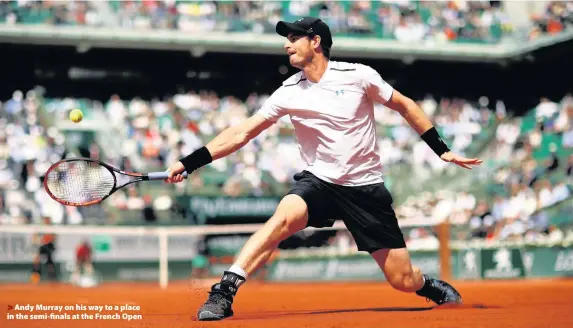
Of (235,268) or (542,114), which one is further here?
(542,114)

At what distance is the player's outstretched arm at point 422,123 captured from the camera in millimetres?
6328

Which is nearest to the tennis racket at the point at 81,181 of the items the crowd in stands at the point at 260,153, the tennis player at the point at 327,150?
the tennis player at the point at 327,150

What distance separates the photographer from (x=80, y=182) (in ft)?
21.5

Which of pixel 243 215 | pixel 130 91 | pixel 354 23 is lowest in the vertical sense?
pixel 243 215

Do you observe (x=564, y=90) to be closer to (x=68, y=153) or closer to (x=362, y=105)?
(x=68, y=153)

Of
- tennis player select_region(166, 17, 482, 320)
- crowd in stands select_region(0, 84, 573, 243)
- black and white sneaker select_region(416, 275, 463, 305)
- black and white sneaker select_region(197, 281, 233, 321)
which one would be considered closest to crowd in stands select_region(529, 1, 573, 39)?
crowd in stands select_region(0, 84, 573, 243)

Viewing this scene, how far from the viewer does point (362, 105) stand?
6270 millimetres

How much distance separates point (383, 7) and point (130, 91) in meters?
6.87

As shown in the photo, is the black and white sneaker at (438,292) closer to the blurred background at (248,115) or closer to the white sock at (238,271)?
the white sock at (238,271)

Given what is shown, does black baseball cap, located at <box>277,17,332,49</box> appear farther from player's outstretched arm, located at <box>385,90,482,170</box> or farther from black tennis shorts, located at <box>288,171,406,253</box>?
black tennis shorts, located at <box>288,171,406,253</box>

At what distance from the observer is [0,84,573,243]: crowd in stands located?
18.1m

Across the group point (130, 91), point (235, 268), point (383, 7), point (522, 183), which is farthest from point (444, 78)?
point (235, 268)

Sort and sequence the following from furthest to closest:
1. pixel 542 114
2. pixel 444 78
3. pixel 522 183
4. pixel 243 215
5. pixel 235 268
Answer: pixel 444 78 → pixel 542 114 → pixel 522 183 → pixel 243 215 → pixel 235 268

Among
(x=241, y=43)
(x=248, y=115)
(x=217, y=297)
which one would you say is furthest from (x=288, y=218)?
(x=241, y=43)
